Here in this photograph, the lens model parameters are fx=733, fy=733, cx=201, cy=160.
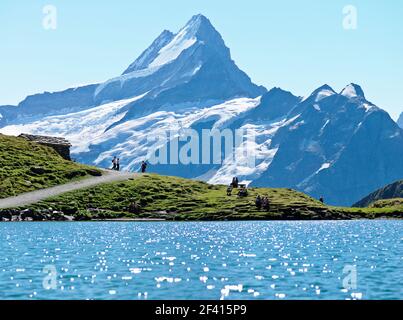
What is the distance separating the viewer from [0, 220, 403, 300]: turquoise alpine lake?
49.5 metres

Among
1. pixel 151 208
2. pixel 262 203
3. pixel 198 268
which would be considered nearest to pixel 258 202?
pixel 262 203

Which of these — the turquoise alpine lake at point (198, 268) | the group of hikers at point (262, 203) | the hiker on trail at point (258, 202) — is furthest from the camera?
the hiker on trail at point (258, 202)

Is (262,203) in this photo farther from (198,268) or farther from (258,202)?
(198,268)

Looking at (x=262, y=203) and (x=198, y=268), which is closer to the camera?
(x=198, y=268)

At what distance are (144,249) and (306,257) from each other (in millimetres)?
19787

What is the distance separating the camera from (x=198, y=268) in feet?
214

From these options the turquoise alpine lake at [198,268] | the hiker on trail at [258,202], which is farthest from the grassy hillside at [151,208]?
the turquoise alpine lake at [198,268]

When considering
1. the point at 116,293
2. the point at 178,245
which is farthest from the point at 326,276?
the point at 178,245

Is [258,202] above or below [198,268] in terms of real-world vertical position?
above

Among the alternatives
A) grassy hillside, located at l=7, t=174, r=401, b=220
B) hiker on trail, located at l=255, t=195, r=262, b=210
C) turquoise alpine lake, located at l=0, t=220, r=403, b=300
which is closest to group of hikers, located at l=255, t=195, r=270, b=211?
hiker on trail, located at l=255, t=195, r=262, b=210

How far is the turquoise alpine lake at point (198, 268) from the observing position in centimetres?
4953

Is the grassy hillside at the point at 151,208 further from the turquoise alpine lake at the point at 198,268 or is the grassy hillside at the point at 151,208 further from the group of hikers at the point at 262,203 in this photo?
the turquoise alpine lake at the point at 198,268

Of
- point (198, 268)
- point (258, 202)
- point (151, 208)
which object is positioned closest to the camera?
point (198, 268)
